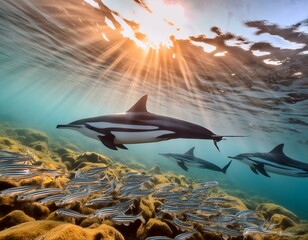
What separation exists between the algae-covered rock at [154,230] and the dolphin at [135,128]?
6.83 ft

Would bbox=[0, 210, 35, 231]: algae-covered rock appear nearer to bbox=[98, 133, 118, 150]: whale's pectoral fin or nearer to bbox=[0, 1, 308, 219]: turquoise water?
bbox=[98, 133, 118, 150]: whale's pectoral fin

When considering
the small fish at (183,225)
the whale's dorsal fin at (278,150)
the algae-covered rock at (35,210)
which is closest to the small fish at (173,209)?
the small fish at (183,225)

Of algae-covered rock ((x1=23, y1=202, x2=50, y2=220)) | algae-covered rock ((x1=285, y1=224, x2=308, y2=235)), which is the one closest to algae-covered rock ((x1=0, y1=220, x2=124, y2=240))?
algae-covered rock ((x1=23, y1=202, x2=50, y2=220))

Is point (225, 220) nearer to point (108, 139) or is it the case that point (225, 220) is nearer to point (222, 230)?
point (222, 230)

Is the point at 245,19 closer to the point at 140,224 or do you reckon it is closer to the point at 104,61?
the point at 140,224

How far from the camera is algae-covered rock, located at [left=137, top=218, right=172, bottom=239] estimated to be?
212 inches

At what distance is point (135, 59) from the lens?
18922mm

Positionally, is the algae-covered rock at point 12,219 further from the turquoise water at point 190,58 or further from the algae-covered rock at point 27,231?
the turquoise water at point 190,58

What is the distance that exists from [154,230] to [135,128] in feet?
8.23

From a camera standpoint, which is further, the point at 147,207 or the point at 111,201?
the point at 147,207

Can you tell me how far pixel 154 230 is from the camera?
543cm

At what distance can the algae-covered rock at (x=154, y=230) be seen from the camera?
212 inches

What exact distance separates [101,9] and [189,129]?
10.4m

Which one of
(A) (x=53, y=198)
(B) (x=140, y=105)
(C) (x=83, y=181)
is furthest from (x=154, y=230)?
(B) (x=140, y=105)
